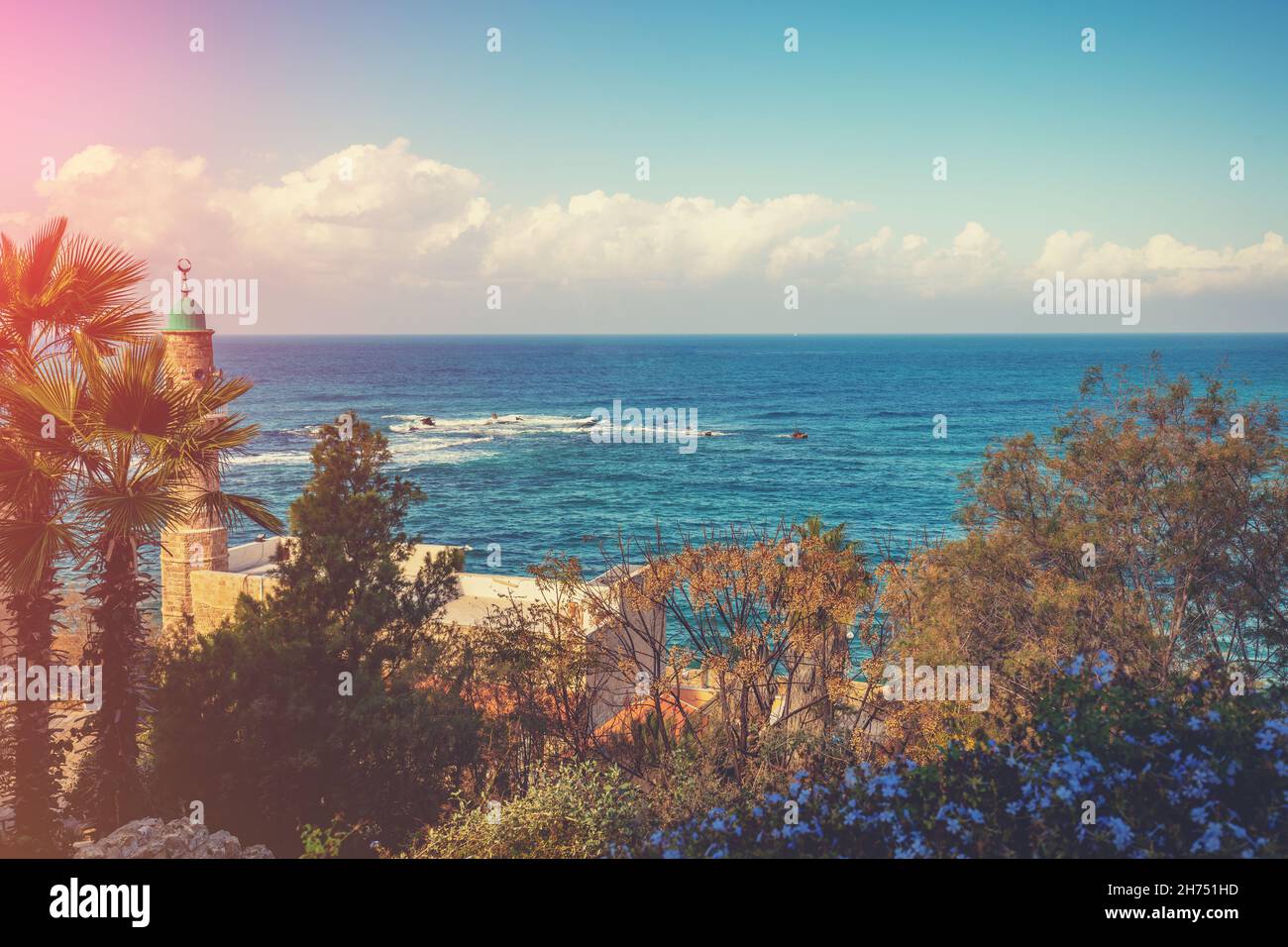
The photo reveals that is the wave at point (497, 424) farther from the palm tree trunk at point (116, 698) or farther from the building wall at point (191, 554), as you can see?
the palm tree trunk at point (116, 698)

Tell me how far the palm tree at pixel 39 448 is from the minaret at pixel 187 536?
12705mm

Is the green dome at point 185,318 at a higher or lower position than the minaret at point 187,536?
higher

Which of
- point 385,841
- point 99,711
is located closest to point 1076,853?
point 385,841

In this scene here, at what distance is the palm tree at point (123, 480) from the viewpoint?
1012 cm

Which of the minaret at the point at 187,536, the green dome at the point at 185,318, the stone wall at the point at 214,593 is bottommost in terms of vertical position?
the stone wall at the point at 214,593

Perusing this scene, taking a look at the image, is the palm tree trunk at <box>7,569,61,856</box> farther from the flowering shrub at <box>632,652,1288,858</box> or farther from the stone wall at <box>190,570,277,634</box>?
the stone wall at <box>190,570,277,634</box>

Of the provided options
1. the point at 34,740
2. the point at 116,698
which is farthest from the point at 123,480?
the point at 34,740

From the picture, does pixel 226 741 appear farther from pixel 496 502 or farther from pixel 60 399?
pixel 496 502

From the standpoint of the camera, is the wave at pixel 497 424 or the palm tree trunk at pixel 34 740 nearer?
the palm tree trunk at pixel 34 740

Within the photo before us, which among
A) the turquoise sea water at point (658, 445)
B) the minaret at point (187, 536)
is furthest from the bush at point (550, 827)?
the minaret at point (187, 536)

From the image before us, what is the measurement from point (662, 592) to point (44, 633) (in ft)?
30.3

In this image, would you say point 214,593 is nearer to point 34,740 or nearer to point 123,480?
point 34,740

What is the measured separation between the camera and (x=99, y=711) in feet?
35.6
